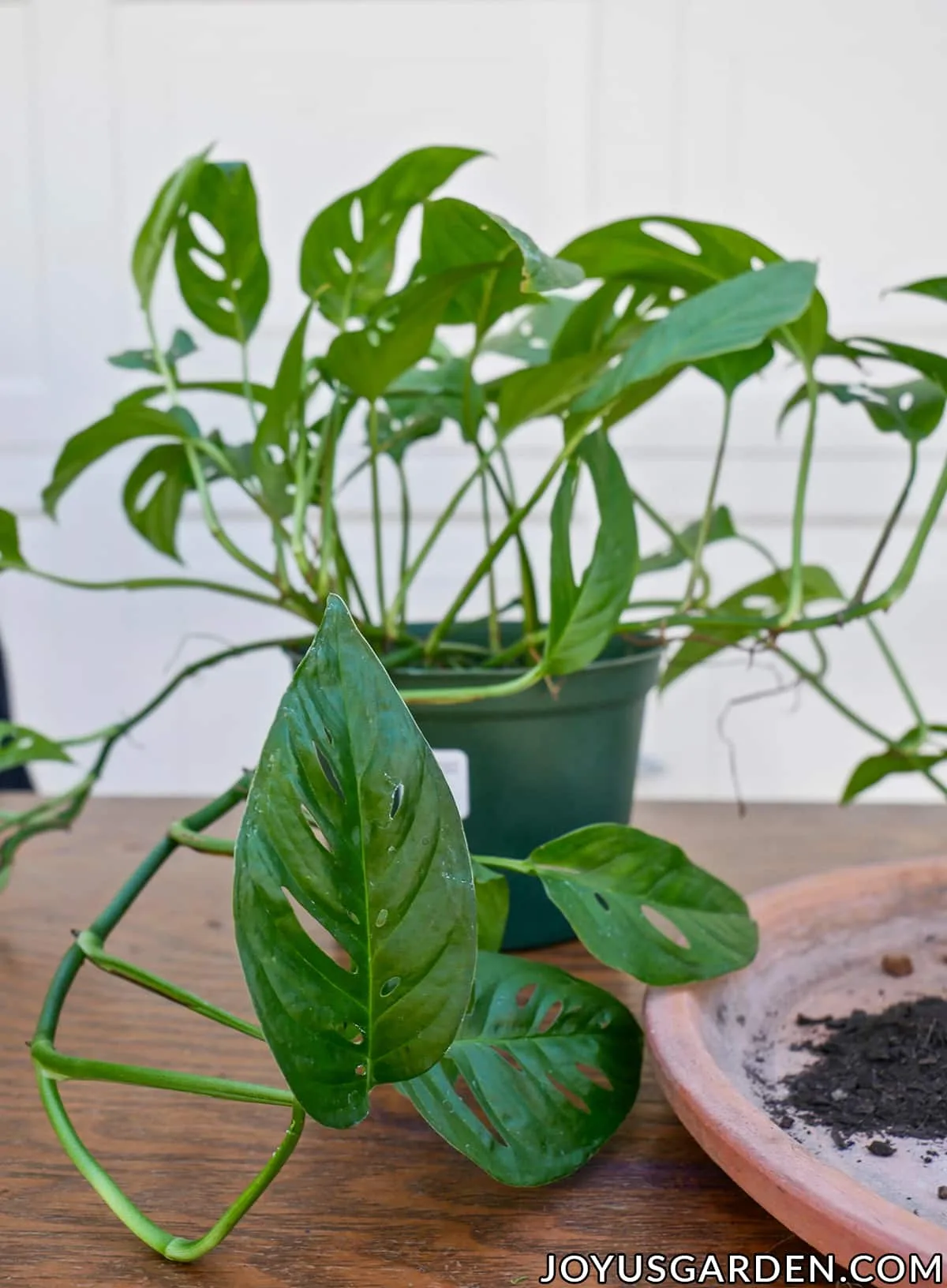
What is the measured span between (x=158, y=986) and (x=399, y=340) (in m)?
0.23

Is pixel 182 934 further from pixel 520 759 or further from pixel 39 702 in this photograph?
pixel 39 702

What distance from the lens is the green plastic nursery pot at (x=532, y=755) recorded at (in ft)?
1.47

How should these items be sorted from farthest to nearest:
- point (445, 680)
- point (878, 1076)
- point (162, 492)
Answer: point (162, 492) → point (445, 680) → point (878, 1076)

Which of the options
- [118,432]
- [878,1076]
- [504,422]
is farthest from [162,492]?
[878,1076]

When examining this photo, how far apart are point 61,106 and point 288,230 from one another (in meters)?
0.33

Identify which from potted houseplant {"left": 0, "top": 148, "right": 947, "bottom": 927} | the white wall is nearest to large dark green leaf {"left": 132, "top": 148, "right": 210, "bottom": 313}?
potted houseplant {"left": 0, "top": 148, "right": 947, "bottom": 927}

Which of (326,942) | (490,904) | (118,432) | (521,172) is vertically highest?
(521,172)

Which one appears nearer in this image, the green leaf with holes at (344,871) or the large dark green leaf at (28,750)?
the green leaf with holes at (344,871)

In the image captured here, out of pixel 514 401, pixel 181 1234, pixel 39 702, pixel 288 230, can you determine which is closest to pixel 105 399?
pixel 288 230

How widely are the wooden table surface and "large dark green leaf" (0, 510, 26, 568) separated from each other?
0.60 ft

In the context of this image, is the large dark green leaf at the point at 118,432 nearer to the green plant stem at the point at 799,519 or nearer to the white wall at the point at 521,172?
the green plant stem at the point at 799,519

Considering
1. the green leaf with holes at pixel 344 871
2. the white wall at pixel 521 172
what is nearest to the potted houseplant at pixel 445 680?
the green leaf with holes at pixel 344 871

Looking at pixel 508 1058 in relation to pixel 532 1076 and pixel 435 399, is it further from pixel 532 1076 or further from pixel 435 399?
pixel 435 399

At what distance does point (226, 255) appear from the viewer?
483mm
